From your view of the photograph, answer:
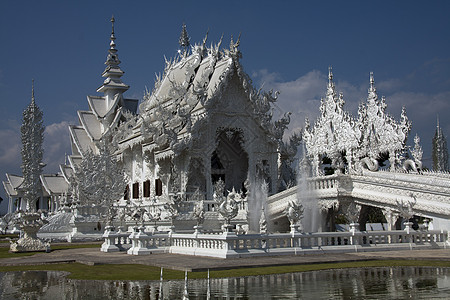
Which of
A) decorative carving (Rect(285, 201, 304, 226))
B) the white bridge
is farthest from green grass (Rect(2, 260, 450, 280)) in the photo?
the white bridge

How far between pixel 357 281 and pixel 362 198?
12.5m

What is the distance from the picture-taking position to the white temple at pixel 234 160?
22938 millimetres

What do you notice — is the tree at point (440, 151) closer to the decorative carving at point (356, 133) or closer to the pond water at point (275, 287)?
the decorative carving at point (356, 133)

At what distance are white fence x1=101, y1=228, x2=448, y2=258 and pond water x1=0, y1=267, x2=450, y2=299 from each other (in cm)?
323

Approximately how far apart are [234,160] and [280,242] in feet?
57.0

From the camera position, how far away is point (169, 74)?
37656mm

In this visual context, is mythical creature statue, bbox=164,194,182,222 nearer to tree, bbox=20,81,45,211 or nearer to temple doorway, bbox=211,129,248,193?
temple doorway, bbox=211,129,248,193

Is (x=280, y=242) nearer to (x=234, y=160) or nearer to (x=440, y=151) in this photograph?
(x=234, y=160)

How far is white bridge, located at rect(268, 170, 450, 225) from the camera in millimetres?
19109

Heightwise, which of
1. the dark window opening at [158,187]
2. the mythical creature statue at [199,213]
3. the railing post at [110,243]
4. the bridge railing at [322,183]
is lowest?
the railing post at [110,243]

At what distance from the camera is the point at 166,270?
40.4 feet

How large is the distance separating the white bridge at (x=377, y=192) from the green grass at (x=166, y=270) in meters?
6.26

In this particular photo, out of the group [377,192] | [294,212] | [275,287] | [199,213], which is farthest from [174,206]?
[275,287]

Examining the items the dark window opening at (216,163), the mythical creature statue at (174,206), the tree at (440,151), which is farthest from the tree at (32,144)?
the tree at (440,151)
